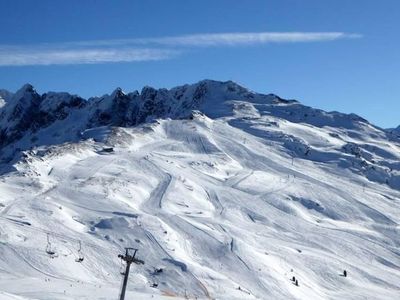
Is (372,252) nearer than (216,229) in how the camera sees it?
No

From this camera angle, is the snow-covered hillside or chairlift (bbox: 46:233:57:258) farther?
chairlift (bbox: 46:233:57:258)

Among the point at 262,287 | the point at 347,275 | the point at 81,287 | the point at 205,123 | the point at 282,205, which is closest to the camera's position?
the point at 81,287

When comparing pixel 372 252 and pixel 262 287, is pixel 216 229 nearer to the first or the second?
pixel 262 287

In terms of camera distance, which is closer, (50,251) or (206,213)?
(50,251)

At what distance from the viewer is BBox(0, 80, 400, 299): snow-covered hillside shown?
60.0 metres

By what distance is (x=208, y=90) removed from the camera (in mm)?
191500

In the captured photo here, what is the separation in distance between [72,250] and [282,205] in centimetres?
4271

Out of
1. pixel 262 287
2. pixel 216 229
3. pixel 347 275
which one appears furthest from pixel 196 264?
pixel 347 275

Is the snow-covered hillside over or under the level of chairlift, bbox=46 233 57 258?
under

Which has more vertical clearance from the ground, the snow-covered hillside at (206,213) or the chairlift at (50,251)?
the chairlift at (50,251)

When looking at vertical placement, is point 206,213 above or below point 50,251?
below

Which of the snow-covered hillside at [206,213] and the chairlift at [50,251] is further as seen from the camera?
the chairlift at [50,251]

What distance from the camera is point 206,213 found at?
85.8 m

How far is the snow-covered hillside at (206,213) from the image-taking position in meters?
60.0
